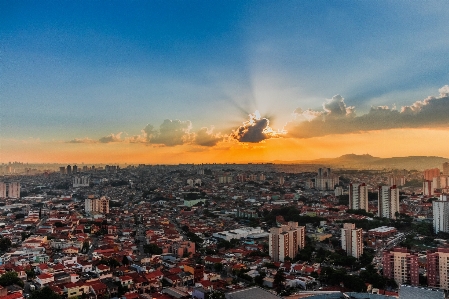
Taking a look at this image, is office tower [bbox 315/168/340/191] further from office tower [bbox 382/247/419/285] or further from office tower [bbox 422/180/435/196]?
office tower [bbox 382/247/419/285]

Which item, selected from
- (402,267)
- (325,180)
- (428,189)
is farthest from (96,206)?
(428,189)

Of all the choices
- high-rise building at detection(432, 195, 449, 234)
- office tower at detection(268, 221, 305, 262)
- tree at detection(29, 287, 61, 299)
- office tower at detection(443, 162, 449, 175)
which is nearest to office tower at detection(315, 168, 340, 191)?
office tower at detection(443, 162, 449, 175)

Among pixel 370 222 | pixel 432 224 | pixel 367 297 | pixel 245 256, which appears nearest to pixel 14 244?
pixel 245 256

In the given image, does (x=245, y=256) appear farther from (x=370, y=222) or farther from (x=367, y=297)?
(x=370, y=222)

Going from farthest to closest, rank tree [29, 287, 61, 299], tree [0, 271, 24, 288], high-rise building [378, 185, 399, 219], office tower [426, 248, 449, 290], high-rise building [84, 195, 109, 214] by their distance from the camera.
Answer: high-rise building [84, 195, 109, 214] < high-rise building [378, 185, 399, 219] < office tower [426, 248, 449, 290] < tree [0, 271, 24, 288] < tree [29, 287, 61, 299]

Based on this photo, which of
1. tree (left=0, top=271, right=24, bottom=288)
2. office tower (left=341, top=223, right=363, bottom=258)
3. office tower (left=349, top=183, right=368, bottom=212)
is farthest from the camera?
office tower (left=349, top=183, right=368, bottom=212)

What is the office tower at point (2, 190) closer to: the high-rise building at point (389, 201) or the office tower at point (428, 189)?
the high-rise building at point (389, 201)

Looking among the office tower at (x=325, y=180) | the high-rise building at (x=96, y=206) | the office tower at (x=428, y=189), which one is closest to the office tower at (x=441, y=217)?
the office tower at (x=428, y=189)
